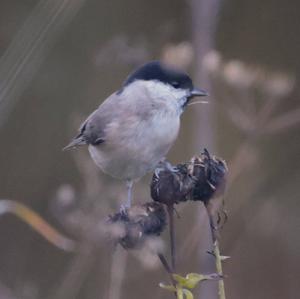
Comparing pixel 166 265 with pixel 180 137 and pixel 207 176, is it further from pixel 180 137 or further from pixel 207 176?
pixel 180 137

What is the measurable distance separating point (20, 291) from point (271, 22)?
2.65 metres

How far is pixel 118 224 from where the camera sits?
8.06ft

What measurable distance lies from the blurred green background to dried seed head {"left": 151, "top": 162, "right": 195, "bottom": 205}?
52 centimetres

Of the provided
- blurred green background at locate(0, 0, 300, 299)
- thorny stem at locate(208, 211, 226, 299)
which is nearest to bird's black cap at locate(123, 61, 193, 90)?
blurred green background at locate(0, 0, 300, 299)

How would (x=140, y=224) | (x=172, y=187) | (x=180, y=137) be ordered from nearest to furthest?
(x=172, y=187) → (x=140, y=224) → (x=180, y=137)

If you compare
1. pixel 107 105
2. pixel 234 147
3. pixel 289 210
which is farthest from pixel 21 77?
pixel 234 147

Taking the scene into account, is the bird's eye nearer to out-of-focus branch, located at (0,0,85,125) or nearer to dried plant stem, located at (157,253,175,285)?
out-of-focus branch, located at (0,0,85,125)

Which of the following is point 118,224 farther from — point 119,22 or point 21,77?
point 119,22

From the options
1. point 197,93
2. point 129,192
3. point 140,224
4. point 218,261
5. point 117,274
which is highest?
point 197,93

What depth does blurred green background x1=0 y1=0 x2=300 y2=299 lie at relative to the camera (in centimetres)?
332

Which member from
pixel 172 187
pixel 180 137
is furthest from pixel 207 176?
pixel 180 137

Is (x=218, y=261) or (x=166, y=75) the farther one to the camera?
(x=166, y=75)

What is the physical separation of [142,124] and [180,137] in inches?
99.7

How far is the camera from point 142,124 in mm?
3129
